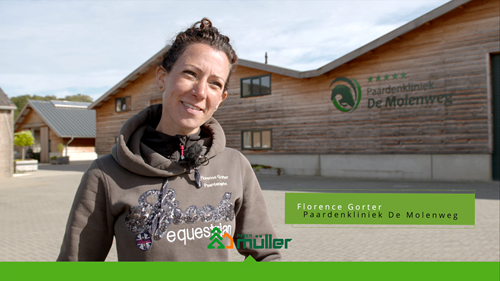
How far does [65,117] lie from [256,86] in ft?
90.4

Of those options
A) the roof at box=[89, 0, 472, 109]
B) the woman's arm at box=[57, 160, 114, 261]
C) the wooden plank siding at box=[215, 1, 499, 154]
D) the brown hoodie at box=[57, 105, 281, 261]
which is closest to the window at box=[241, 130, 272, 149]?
the wooden plank siding at box=[215, 1, 499, 154]

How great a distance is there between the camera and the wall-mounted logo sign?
18922mm

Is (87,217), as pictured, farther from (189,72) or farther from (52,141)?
(52,141)

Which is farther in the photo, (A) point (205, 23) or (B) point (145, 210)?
(A) point (205, 23)

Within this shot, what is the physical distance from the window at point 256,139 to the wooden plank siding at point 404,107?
0.97ft

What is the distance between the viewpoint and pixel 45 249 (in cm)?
648

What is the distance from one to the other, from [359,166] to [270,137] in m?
5.42

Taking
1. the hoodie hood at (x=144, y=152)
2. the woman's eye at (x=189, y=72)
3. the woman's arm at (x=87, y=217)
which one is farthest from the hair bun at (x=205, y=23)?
the woman's arm at (x=87, y=217)

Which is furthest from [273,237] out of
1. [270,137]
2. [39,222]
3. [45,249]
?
[270,137]

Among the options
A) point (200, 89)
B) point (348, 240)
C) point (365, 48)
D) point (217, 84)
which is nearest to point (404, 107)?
point (365, 48)

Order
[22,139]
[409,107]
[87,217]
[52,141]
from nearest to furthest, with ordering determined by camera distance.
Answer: [87,217] → [409,107] → [22,139] → [52,141]

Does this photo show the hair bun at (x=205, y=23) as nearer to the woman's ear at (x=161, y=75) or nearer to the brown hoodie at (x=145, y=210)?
the woman's ear at (x=161, y=75)

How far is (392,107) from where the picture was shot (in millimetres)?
17734

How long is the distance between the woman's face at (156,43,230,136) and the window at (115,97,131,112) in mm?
28108
